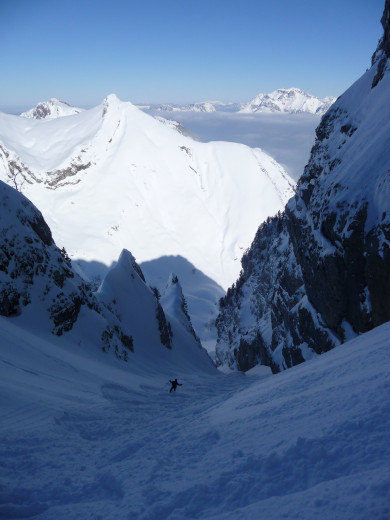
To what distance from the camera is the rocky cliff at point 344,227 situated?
746 inches

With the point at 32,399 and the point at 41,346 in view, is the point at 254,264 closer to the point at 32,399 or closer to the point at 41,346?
the point at 41,346

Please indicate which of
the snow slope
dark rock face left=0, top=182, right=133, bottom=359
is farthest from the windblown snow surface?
the snow slope

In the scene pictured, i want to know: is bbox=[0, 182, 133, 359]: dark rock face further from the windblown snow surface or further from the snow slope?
the snow slope

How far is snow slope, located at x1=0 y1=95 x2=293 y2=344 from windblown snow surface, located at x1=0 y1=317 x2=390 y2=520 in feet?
257

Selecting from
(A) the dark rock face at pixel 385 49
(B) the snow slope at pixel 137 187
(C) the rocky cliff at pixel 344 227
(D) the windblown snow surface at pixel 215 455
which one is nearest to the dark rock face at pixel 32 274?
(D) the windblown snow surface at pixel 215 455

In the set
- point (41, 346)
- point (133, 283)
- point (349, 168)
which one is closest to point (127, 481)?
point (41, 346)

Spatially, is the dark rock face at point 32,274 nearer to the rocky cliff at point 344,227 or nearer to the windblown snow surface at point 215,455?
the windblown snow surface at point 215,455

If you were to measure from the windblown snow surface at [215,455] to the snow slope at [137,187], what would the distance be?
257 ft

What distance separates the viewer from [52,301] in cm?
2088

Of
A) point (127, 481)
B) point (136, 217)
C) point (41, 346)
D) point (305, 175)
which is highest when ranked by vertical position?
point (136, 217)

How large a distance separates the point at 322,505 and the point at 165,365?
2536 cm

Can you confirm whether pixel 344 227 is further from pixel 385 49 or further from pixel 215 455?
pixel 215 455

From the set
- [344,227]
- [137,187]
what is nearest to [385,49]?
[344,227]

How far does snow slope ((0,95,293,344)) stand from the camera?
10100 cm
